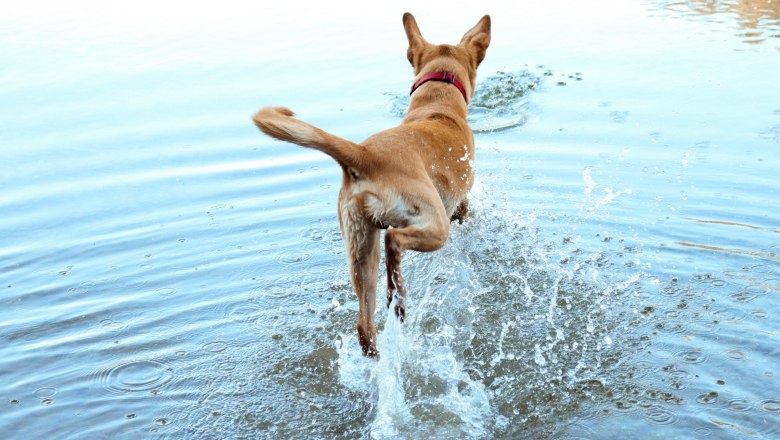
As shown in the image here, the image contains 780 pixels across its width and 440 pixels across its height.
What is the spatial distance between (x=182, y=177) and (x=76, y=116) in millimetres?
2233

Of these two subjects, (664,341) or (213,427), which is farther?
(664,341)

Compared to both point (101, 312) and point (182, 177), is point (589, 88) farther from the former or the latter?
point (101, 312)

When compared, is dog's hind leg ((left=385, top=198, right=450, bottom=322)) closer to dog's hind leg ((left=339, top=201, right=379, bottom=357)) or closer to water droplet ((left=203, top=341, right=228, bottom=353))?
dog's hind leg ((left=339, top=201, right=379, bottom=357))

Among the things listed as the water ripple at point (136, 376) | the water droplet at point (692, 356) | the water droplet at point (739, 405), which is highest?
the water ripple at point (136, 376)

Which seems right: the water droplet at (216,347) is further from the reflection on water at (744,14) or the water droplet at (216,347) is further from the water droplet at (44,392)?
the reflection on water at (744,14)

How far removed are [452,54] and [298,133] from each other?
7.47ft

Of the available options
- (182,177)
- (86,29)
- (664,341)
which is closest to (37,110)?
(182,177)

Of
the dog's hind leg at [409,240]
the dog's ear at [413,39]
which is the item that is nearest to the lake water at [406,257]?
the dog's hind leg at [409,240]

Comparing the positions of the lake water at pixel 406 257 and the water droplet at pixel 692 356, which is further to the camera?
the water droplet at pixel 692 356

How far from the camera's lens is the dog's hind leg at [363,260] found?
3967 millimetres

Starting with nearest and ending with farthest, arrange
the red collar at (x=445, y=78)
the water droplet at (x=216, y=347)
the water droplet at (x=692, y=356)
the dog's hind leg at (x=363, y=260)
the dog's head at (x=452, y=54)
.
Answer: the dog's hind leg at (x=363, y=260)
the water droplet at (x=692, y=356)
the water droplet at (x=216, y=347)
the red collar at (x=445, y=78)
the dog's head at (x=452, y=54)

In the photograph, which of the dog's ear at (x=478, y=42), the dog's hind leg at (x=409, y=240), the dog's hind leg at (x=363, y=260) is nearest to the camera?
the dog's hind leg at (x=409, y=240)


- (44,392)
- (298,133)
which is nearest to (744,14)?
(298,133)

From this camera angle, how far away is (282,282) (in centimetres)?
538
